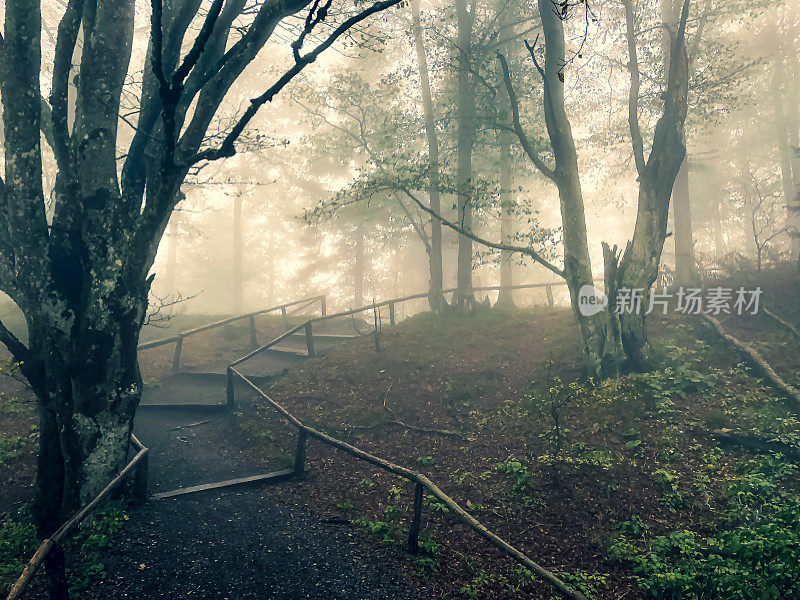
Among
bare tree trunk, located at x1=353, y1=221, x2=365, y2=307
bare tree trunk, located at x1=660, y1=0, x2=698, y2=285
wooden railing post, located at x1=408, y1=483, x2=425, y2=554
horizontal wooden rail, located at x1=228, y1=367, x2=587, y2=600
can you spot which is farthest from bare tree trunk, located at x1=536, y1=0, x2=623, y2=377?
bare tree trunk, located at x1=353, y1=221, x2=365, y2=307

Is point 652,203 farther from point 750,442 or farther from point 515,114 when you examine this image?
point 750,442

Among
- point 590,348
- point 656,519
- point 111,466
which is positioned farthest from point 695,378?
point 111,466

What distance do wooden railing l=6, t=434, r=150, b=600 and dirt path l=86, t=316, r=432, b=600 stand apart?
1.20 feet

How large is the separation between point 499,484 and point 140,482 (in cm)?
557

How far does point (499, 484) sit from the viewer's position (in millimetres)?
7836

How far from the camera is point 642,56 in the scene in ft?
51.2

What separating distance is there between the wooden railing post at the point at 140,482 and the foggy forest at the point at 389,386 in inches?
1.1

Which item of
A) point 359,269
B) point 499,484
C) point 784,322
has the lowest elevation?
point 499,484

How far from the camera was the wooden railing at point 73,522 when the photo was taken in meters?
3.27

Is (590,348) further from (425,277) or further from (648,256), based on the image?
(425,277)

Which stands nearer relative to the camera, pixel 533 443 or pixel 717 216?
pixel 533 443

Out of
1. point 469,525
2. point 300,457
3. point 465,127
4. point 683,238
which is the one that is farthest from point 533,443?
point 683,238

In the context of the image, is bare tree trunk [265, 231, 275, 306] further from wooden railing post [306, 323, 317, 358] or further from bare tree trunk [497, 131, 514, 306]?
wooden railing post [306, 323, 317, 358]

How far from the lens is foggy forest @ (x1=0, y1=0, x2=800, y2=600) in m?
5.35
